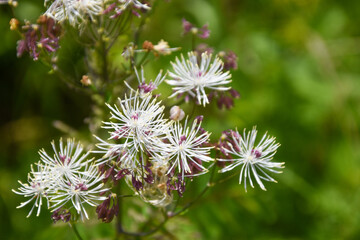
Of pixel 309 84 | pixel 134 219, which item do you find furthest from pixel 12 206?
pixel 309 84

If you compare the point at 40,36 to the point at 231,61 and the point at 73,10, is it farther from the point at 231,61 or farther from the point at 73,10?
the point at 231,61

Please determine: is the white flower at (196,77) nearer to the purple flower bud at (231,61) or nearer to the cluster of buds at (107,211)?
the purple flower bud at (231,61)

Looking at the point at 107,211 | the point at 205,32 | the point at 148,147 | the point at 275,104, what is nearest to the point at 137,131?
the point at 148,147

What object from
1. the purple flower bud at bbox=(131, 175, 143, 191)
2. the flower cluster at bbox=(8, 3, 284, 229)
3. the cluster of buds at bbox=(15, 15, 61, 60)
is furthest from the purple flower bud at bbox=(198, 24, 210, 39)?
the purple flower bud at bbox=(131, 175, 143, 191)

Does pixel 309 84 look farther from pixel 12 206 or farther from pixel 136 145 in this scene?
pixel 12 206

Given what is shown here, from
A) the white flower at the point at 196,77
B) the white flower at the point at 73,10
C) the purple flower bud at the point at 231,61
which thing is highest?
the purple flower bud at the point at 231,61

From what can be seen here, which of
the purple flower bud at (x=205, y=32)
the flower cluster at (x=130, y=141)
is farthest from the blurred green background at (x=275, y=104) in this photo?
the flower cluster at (x=130, y=141)
